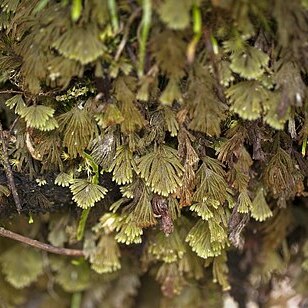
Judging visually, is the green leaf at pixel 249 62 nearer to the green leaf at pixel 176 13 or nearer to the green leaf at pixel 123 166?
the green leaf at pixel 176 13

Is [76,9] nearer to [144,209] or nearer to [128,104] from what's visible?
[128,104]

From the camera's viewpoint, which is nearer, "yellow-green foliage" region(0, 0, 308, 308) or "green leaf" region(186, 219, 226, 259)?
"yellow-green foliage" region(0, 0, 308, 308)

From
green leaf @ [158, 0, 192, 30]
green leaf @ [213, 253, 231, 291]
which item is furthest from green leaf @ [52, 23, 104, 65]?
green leaf @ [213, 253, 231, 291]

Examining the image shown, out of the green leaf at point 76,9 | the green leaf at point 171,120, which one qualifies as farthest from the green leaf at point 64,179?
the green leaf at point 76,9

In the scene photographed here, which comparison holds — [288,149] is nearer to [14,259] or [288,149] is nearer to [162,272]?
[162,272]

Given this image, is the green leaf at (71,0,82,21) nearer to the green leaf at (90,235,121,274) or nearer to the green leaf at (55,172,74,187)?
the green leaf at (55,172,74,187)

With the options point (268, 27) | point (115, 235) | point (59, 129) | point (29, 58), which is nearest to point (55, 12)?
point (29, 58)

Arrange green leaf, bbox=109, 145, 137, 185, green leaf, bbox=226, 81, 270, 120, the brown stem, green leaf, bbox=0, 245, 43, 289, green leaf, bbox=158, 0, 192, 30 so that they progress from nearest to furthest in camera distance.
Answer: green leaf, bbox=158, 0, 192, 30 → green leaf, bbox=226, 81, 270, 120 → green leaf, bbox=109, 145, 137, 185 → the brown stem → green leaf, bbox=0, 245, 43, 289
